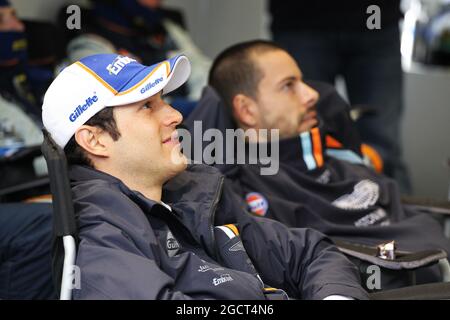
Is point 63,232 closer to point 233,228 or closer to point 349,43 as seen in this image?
point 233,228

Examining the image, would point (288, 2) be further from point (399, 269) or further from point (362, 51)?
point (399, 269)

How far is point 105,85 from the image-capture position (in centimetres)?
138

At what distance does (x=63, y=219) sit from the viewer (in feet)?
3.89

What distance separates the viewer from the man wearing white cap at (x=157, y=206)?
125 cm

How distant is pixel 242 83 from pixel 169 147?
31.8 inches

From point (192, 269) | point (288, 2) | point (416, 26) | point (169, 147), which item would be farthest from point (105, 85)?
point (416, 26)

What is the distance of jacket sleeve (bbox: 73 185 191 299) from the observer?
1122 mm

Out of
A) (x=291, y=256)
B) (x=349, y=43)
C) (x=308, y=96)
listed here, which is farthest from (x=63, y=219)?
(x=349, y=43)

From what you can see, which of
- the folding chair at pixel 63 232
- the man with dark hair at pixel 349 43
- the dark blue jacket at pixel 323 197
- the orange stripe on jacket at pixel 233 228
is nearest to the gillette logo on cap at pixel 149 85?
the folding chair at pixel 63 232

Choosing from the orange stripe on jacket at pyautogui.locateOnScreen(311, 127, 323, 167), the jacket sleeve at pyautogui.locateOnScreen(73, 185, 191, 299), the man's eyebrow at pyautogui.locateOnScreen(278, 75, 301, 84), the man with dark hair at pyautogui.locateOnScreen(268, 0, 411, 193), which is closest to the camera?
the jacket sleeve at pyautogui.locateOnScreen(73, 185, 191, 299)

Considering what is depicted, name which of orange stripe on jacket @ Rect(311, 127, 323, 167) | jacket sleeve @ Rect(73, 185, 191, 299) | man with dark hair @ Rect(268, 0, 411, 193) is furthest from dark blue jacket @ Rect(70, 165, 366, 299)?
man with dark hair @ Rect(268, 0, 411, 193)

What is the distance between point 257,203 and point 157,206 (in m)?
0.55

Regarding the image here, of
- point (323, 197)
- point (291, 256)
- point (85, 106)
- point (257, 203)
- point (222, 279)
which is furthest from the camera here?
point (323, 197)

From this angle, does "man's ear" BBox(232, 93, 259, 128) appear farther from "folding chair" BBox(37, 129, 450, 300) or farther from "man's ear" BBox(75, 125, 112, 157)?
"folding chair" BBox(37, 129, 450, 300)
